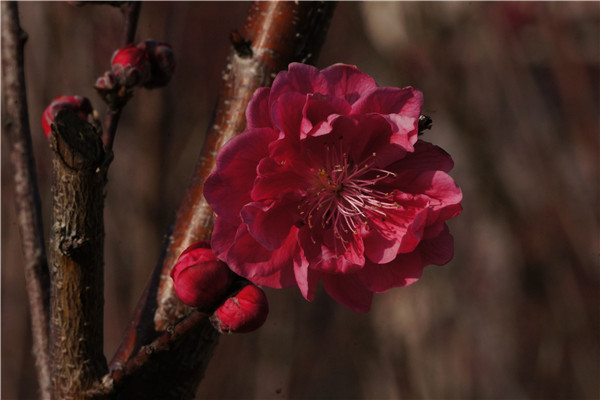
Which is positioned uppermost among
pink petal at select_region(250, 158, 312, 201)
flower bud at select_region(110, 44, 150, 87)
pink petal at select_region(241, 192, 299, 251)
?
pink petal at select_region(250, 158, 312, 201)

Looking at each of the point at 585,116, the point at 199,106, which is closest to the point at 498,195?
the point at 585,116

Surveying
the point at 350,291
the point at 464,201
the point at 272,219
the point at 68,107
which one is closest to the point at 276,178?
the point at 272,219

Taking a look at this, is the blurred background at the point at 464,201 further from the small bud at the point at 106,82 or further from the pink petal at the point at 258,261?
the pink petal at the point at 258,261

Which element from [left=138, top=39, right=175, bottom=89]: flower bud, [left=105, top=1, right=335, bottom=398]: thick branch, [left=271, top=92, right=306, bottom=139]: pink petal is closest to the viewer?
[left=271, top=92, right=306, bottom=139]: pink petal

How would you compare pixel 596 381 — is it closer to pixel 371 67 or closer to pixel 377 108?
pixel 371 67

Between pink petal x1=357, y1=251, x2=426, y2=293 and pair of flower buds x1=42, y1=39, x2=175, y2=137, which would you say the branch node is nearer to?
pair of flower buds x1=42, y1=39, x2=175, y2=137

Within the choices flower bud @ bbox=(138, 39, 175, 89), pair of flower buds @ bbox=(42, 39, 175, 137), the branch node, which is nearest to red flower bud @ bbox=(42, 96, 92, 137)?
pair of flower buds @ bbox=(42, 39, 175, 137)

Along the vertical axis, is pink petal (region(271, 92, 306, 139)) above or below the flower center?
above
